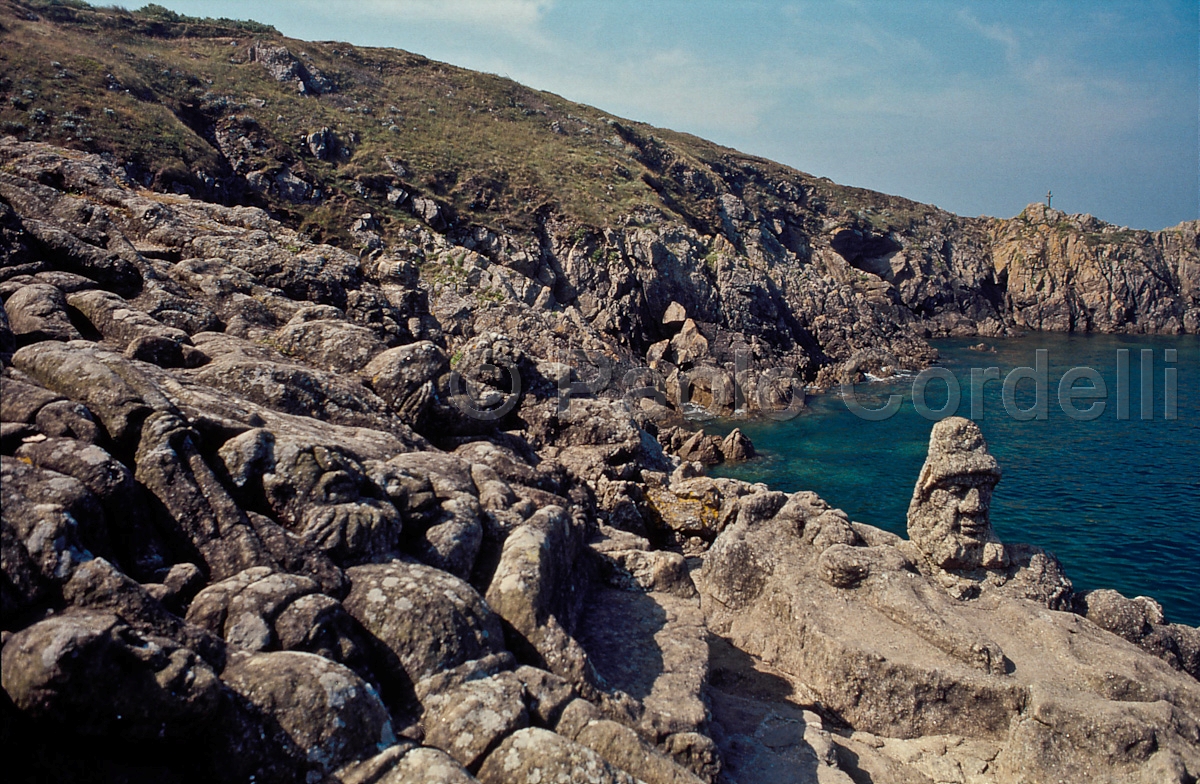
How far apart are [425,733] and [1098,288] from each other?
142146mm

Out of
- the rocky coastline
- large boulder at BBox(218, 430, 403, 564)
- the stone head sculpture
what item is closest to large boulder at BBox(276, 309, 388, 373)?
the rocky coastline

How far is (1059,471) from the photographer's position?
129 feet

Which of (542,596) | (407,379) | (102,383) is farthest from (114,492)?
(407,379)

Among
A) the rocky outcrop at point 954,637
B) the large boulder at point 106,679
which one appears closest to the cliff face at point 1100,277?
the rocky outcrop at point 954,637

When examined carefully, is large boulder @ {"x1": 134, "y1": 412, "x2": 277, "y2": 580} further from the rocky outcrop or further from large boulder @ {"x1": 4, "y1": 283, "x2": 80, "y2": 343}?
the rocky outcrop

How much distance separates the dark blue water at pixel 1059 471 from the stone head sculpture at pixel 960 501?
47.5 ft

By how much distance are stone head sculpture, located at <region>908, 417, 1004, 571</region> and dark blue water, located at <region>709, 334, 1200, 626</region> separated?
1447 cm

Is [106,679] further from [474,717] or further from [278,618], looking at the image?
[474,717]

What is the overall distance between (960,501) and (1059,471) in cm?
3095

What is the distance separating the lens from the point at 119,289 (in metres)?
14.4

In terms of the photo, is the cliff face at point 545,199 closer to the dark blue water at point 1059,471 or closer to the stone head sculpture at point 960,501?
the dark blue water at point 1059,471

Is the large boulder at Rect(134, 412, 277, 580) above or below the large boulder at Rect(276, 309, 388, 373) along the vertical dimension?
below

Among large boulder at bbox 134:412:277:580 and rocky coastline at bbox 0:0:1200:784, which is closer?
rocky coastline at bbox 0:0:1200:784

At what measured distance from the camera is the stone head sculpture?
1509cm
